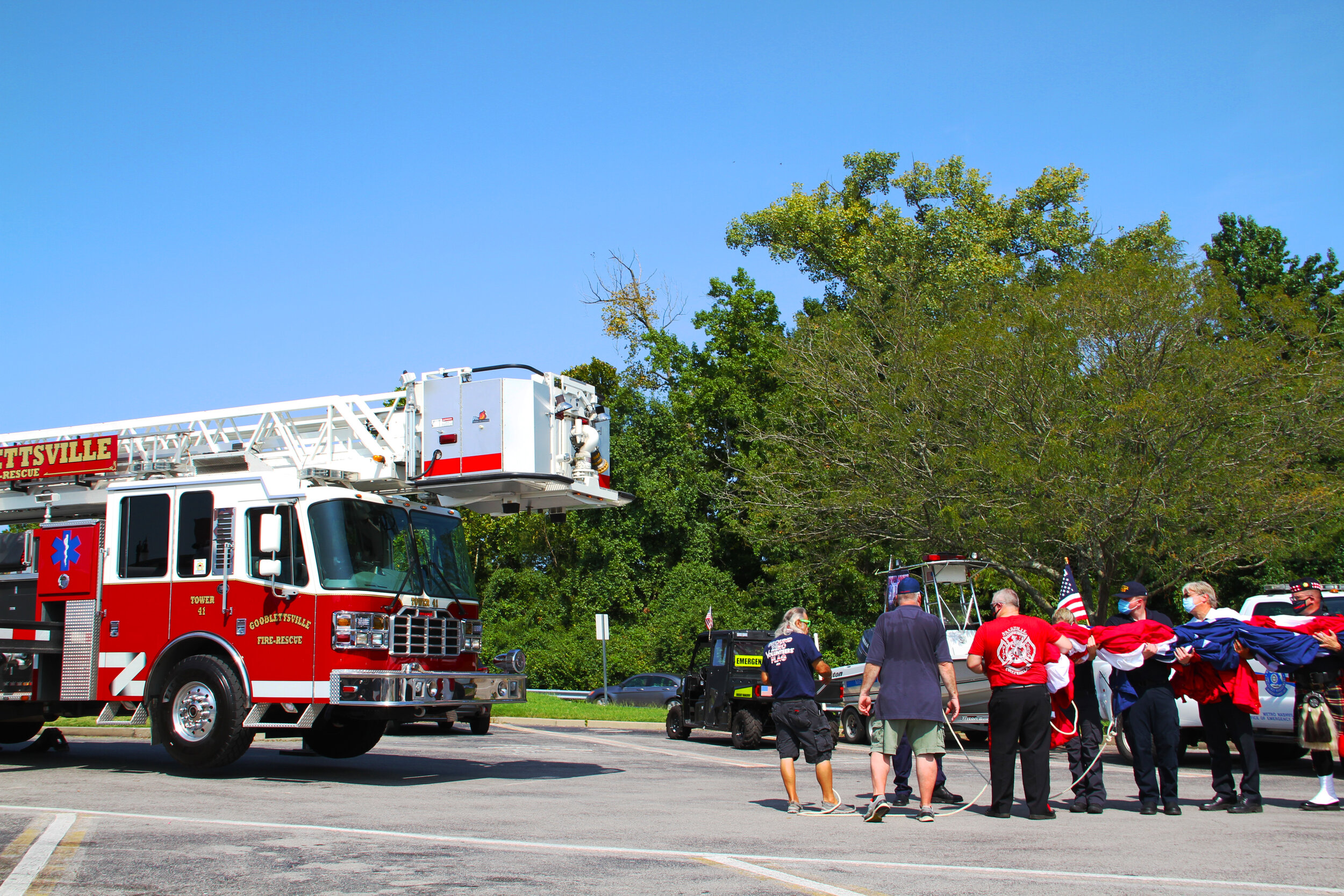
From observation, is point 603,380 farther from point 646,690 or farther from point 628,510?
point 646,690

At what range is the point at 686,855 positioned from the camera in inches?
278

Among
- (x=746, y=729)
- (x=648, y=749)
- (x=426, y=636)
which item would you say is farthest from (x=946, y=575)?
(x=426, y=636)

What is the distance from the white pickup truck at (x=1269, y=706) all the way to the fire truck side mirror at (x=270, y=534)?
8547 millimetres

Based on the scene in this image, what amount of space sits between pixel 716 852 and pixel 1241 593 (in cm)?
3170

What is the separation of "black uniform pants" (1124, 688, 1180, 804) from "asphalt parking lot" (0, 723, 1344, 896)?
0.26 m

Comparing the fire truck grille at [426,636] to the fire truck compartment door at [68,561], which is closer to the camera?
the fire truck grille at [426,636]

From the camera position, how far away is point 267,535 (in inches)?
428

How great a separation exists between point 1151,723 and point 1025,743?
4.02 feet

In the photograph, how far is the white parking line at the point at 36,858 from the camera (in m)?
6.01

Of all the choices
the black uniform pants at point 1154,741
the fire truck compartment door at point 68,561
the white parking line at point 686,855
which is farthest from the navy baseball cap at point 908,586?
the fire truck compartment door at point 68,561

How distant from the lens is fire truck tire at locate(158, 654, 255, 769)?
11.1 meters

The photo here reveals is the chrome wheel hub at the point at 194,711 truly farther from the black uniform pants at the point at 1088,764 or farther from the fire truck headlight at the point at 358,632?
the black uniform pants at the point at 1088,764

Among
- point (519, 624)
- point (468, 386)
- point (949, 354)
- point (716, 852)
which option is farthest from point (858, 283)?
point (716, 852)

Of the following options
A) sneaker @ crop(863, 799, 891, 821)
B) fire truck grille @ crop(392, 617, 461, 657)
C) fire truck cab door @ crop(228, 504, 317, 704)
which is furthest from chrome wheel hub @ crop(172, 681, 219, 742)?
sneaker @ crop(863, 799, 891, 821)
